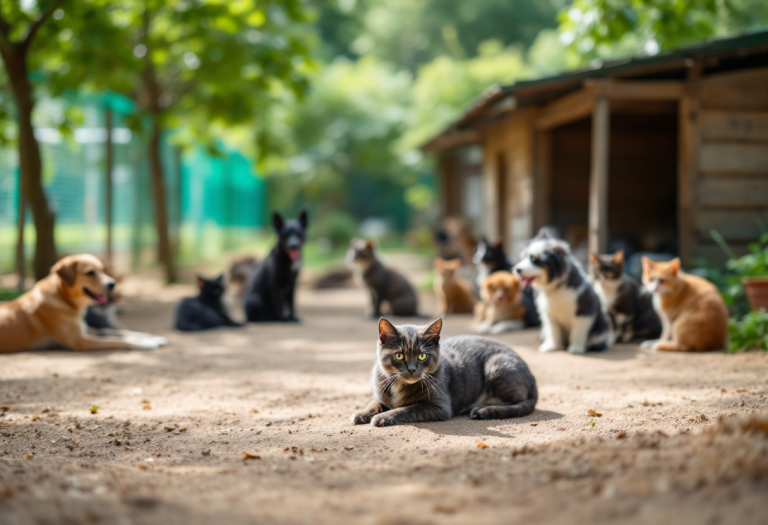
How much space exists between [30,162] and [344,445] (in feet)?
23.6

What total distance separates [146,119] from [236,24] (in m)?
3.32

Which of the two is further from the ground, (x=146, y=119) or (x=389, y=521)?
(x=146, y=119)

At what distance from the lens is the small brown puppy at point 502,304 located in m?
7.94

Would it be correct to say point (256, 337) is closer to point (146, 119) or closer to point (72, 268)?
point (72, 268)

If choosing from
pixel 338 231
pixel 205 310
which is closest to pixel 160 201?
pixel 205 310

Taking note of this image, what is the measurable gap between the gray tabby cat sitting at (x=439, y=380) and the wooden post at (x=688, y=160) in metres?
5.47

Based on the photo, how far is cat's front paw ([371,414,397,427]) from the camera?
395 centimetres

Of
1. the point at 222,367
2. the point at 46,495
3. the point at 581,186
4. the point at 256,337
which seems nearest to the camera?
the point at 46,495

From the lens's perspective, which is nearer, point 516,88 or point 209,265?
point 516,88

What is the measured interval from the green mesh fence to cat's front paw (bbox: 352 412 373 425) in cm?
839

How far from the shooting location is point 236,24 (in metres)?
11.6

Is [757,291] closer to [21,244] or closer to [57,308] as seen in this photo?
[57,308]

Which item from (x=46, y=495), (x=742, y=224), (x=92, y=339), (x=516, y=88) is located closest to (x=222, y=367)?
(x=92, y=339)

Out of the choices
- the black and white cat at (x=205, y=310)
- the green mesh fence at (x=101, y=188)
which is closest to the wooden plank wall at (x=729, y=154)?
the black and white cat at (x=205, y=310)
